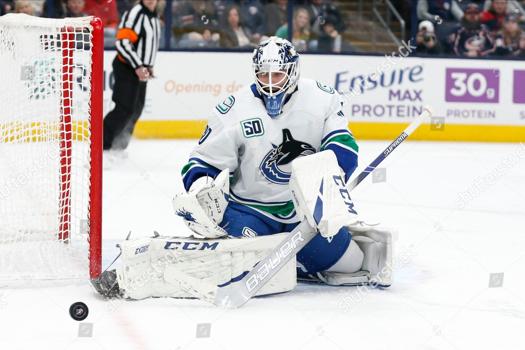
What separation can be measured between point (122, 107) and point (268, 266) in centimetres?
430

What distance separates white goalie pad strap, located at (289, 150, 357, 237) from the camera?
3.63 metres

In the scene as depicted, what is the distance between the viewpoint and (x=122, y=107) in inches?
308

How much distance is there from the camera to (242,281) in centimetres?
374

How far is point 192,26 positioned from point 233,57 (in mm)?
443

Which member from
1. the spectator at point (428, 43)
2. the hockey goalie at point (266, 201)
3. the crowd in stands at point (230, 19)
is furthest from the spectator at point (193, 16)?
the hockey goalie at point (266, 201)

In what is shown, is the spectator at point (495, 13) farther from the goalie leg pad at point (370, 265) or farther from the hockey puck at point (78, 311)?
the hockey puck at point (78, 311)

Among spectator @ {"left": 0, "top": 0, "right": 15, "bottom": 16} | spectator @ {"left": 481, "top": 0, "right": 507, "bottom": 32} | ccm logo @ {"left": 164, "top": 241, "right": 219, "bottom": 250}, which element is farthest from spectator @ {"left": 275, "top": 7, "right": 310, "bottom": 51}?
ccm logo @ {"left": 164, "top": 241, "right": 219, "bottom": 250}

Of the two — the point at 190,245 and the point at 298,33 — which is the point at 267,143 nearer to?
the point at 190,245

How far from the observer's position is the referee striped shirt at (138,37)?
7801mm

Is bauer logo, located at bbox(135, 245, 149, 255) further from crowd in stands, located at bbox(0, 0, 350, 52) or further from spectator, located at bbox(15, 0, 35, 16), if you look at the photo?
crowd in stands, located at bbox(0, 0, 350, 52)

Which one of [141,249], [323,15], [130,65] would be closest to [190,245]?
[141,249]

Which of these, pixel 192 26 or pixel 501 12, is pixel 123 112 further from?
pixel 501 12

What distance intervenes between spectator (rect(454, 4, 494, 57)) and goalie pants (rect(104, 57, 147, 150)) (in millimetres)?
3207

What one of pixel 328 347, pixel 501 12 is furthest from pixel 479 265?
pixel 501 12
